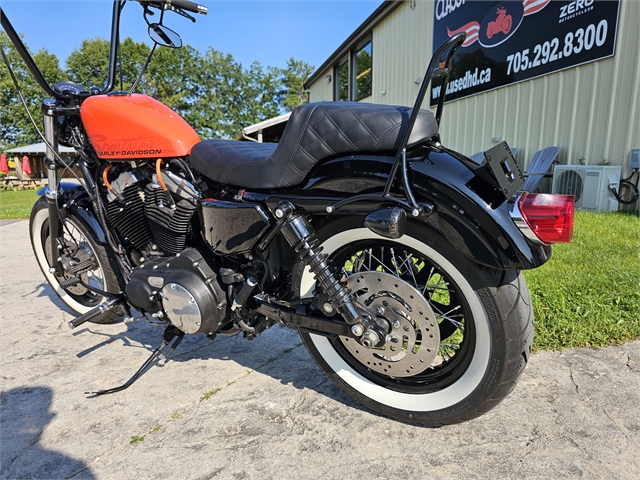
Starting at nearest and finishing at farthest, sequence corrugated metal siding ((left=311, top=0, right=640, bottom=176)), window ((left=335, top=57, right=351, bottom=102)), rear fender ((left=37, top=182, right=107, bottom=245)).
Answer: rear fender ((left=37, top=182, right=107, bottom=245))
corrugated metal siding ((left=311, top=0, right=640, bottom=176))
window ((left=335, top=57, right=351, bottom=102))

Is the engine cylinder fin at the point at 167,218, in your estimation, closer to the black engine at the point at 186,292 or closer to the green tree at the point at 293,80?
the black engine at the point at 186,292

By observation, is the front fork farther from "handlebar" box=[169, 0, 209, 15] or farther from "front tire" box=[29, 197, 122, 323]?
"handlebar" box=[169, 0, 209, 15]

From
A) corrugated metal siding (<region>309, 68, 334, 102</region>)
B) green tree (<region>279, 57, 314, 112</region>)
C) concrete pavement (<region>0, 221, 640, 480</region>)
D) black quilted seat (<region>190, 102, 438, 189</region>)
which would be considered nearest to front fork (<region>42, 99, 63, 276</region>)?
concrete pavement (<region>0, 221, 640, 480</region>)

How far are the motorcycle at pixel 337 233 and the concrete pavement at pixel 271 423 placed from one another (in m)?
0.14

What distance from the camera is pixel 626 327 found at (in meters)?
2.56

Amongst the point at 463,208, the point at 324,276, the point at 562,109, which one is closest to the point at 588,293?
the point at 463,208

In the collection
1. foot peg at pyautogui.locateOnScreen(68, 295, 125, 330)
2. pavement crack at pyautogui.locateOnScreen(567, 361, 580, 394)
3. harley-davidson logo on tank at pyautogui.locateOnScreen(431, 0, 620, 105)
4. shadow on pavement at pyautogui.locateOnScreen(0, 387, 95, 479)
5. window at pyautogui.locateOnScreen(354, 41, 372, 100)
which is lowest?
shadow on pavement at pyautogui.locateOnScreen(0, 387, 95, 479)

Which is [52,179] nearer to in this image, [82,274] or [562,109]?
[82,274]

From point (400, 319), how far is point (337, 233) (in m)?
0.42

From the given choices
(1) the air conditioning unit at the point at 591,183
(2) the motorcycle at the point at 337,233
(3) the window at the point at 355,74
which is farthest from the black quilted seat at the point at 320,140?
(3) the window at the point at 355,74

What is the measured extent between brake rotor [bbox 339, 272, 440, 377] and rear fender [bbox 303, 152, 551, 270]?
0.30 metres

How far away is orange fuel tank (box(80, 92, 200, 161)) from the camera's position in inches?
79.7

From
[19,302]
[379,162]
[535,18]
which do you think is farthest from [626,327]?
[535,18]

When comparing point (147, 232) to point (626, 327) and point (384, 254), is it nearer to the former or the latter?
point (384, 254)
